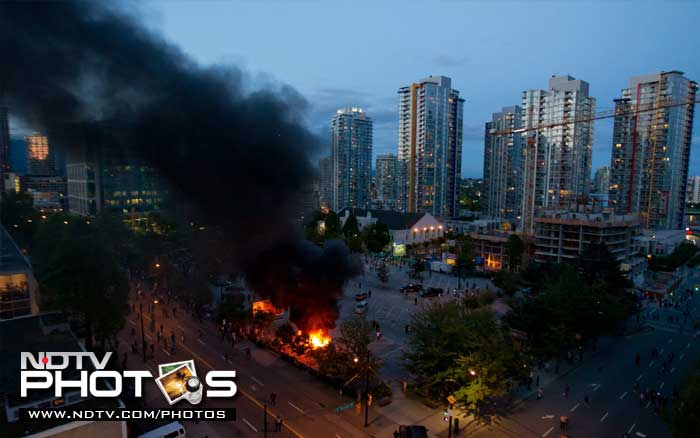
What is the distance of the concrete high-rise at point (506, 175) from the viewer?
321 feet

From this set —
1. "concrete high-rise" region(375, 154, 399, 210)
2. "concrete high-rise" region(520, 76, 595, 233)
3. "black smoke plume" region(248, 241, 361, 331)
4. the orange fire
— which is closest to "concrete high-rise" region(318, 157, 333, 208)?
"concrete high-rise" region(375, 154, 399, 210)

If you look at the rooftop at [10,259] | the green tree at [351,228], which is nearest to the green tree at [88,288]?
the rooftop at [10,259]

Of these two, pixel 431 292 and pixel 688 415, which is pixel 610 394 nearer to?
pixel 688 415

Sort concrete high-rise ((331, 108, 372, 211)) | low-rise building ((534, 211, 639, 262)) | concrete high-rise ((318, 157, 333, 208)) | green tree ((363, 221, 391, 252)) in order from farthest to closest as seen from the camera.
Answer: concrete high-rise ((318, 157, 333, 208))
concrete high-rise ((331, 108, 372, 211))
green tree ((363, 221, 391, 252))
low-rise building ((534, 211, 639, 262))

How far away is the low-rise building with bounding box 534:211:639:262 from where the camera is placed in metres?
40.5

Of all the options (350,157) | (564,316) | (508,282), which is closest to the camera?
(564,316)

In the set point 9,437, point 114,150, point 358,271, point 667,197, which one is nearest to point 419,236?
point 358,271

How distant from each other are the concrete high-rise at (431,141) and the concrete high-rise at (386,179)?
29506 millimetres

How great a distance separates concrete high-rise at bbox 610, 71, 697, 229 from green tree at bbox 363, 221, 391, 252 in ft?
163

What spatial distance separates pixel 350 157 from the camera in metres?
115

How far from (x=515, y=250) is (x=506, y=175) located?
59544mm

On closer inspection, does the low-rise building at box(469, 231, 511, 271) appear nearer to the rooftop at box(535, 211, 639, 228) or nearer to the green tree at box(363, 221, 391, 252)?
the rooftop at box(535, 211, 639, 228)

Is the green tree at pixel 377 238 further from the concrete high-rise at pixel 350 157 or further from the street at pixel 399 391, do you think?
the concrete high-rise at pixel 350 157

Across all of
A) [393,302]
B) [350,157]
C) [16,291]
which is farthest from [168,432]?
[350,157]
